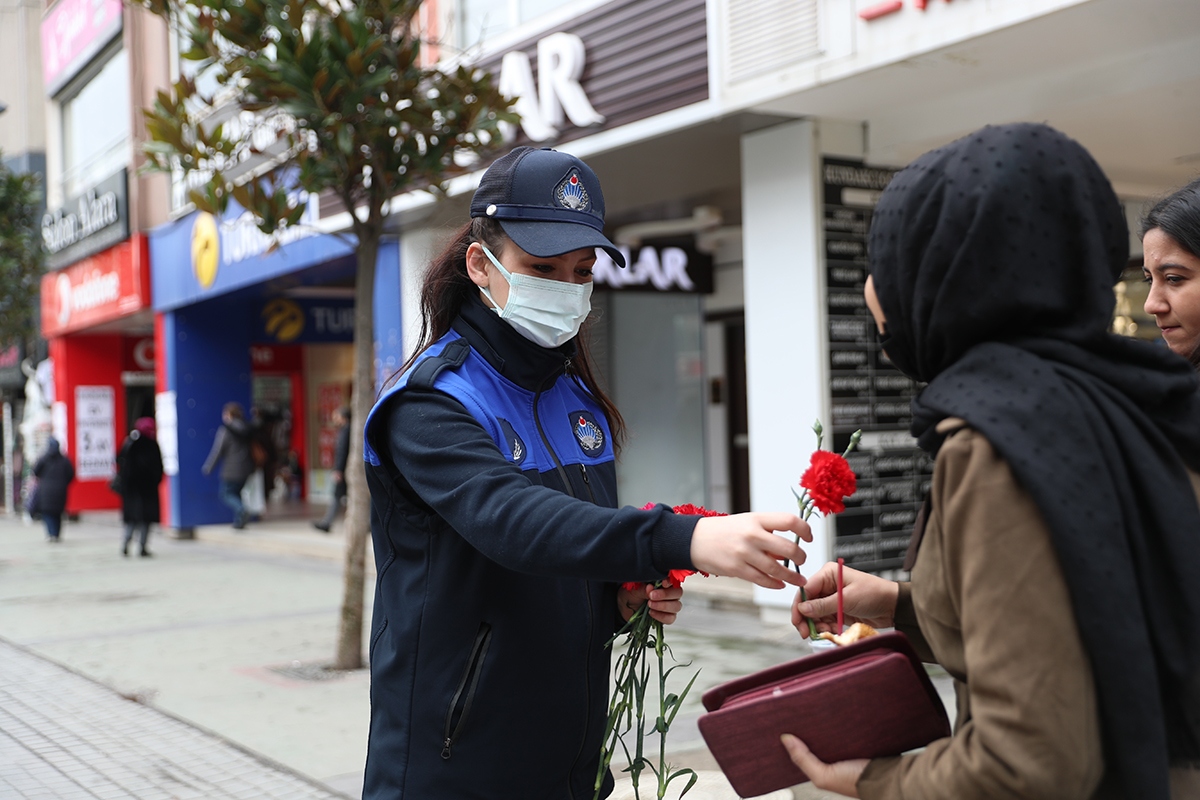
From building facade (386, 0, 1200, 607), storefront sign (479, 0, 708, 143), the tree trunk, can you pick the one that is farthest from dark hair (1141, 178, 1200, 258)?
the tree trunk

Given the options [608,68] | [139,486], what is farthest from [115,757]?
[139,486]

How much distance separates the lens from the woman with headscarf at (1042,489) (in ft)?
3.73

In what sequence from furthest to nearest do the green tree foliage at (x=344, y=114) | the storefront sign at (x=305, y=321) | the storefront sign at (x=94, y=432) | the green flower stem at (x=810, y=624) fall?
the storefront sign at (x=94, y=432)
the storefront sign at (x=305, y=321)
the green tree foliage at (x=344, y=114)
the green flower stem at (x=810, y=624)

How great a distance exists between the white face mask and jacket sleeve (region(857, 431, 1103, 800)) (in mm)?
951

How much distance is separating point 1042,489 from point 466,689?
103cm

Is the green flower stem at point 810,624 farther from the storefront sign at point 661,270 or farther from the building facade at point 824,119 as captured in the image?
the storefront sign at point 661,270

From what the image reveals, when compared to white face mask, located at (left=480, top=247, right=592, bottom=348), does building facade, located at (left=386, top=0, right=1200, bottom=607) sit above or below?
above

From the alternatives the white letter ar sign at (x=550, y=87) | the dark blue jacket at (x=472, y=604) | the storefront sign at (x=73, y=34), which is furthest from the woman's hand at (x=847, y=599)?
the storefront sign at (x=73, y=34)

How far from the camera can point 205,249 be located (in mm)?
14477

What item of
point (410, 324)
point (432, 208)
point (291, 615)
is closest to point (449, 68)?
point (432, 208)

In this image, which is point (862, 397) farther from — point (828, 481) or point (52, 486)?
point (52, 486)

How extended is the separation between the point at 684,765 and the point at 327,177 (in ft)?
12.7

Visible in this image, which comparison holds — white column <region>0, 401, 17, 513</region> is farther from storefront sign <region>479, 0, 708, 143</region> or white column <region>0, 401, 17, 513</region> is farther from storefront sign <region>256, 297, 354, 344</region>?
storefront sign <region>479, 0, 708, 143</region>

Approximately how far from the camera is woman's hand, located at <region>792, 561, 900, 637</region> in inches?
65.7
